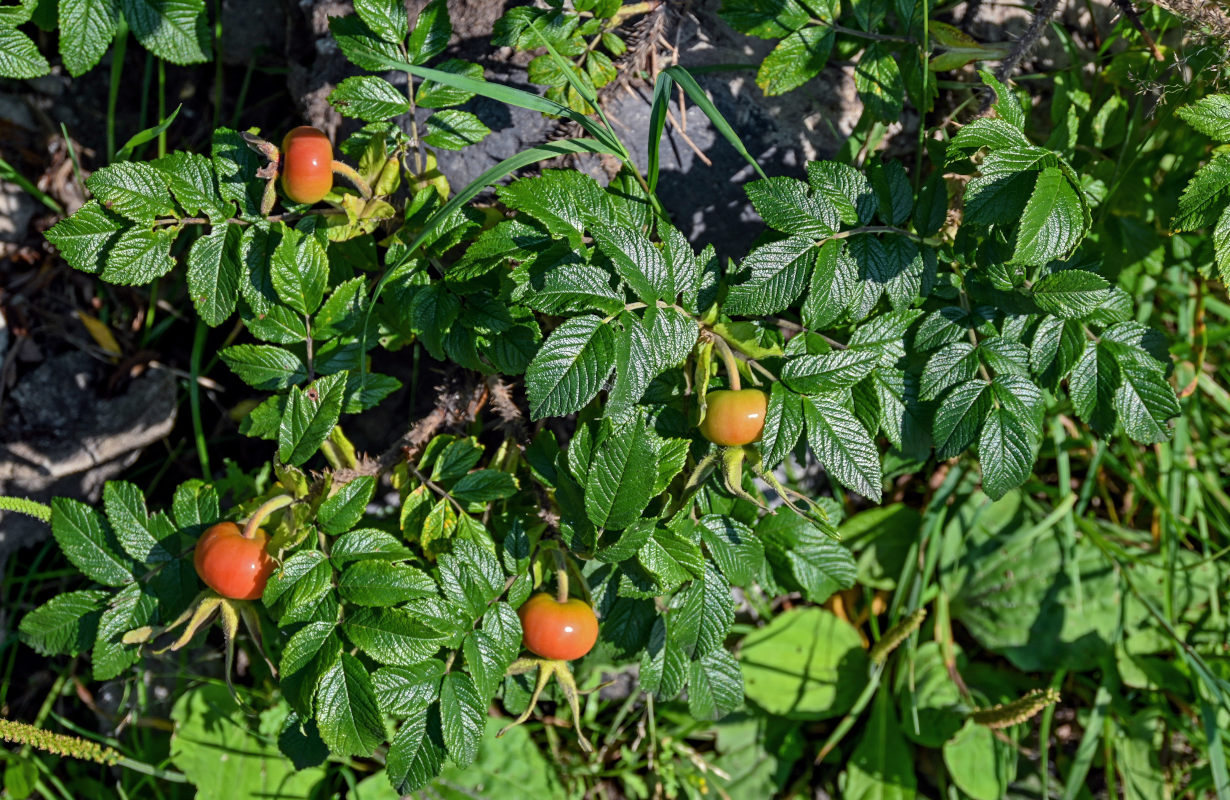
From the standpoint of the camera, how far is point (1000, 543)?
2973mm

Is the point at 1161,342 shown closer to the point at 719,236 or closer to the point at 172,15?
the point at 719,236

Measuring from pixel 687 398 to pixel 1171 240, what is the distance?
70.6 inches

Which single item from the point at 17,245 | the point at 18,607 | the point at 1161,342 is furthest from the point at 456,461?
the point at 17,245

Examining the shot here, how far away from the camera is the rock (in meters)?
2.88

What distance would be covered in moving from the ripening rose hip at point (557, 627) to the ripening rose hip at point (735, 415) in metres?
0.49

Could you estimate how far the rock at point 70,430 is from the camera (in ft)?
9.44

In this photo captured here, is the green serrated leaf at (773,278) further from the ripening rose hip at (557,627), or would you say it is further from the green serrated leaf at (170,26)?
the green serrated leaf at (170,26)

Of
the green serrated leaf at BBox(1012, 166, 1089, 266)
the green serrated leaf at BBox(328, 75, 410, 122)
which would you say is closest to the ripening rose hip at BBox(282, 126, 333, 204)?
the green serrated leaf at BBox(328, 75, 410, 122)

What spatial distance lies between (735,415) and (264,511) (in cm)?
105

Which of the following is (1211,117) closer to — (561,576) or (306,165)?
(561,576)

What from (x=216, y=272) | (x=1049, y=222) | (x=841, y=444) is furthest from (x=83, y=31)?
(x=1049, y=222)

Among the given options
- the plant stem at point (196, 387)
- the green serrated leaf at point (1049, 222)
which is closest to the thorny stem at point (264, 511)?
the plant stem at point (196, 387)

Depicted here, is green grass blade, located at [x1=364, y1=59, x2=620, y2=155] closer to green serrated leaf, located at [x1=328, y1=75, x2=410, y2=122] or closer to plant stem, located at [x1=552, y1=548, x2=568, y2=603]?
green serrated leaf, located at [x1=328, y1=75, x2=410, y2=122]

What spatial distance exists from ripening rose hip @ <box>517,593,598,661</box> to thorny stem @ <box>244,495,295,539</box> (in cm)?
59
